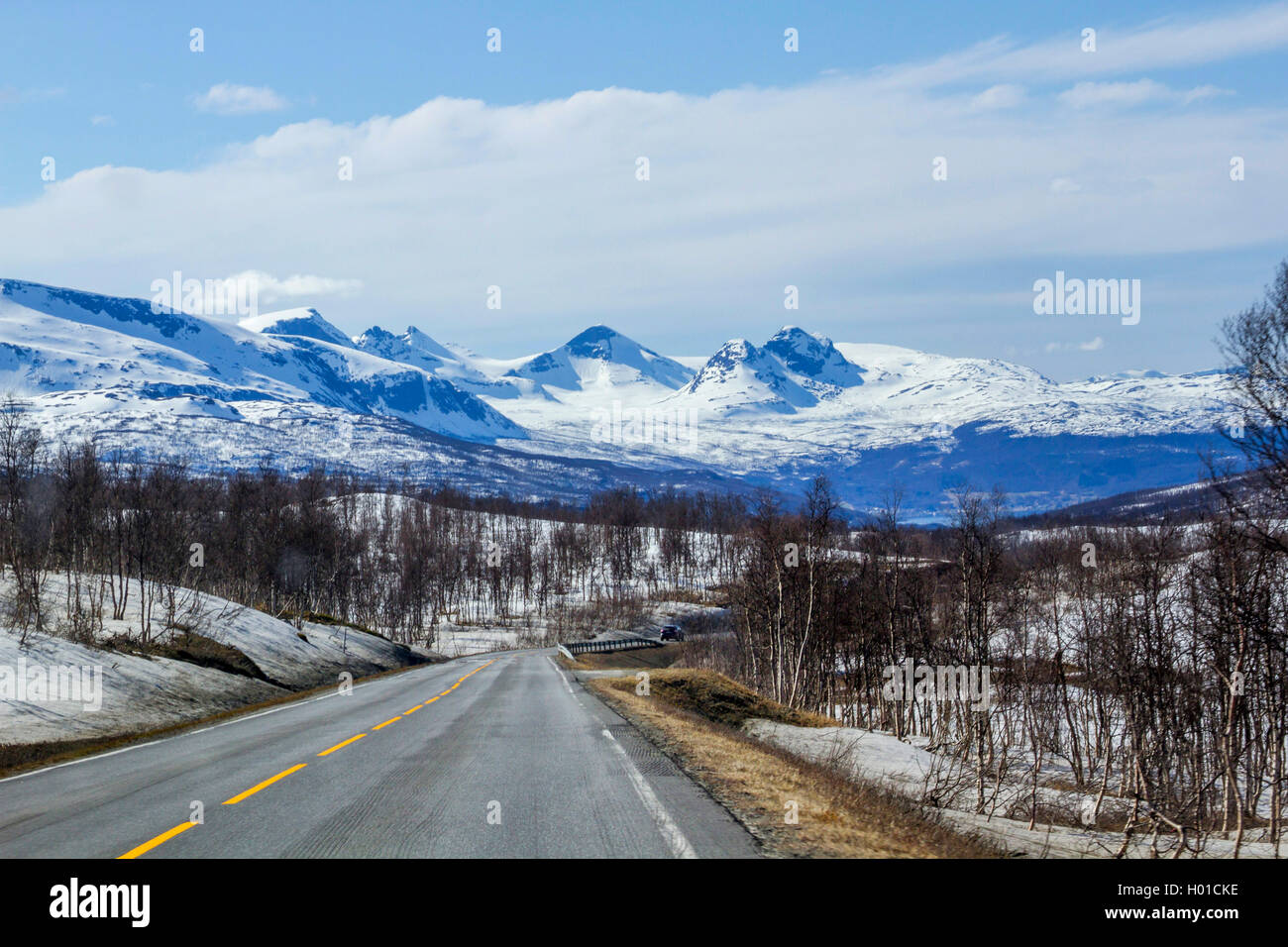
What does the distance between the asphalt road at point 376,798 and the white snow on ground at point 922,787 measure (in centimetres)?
619

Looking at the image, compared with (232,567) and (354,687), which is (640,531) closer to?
(232,567)

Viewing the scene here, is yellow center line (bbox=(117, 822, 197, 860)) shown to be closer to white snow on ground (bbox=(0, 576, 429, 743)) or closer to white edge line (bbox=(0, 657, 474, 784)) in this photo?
white edge line (bbox=(0, 657, 474, 784))

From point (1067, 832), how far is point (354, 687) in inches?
964

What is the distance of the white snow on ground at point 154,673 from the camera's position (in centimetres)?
1892

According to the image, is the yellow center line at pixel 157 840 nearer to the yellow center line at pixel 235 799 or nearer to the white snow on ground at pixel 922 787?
the yellow center line at pixel 235 799

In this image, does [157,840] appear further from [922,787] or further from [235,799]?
[922,787]

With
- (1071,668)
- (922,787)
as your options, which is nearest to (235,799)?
(922,787)

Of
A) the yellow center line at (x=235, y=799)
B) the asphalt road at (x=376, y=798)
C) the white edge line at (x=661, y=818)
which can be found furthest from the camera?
the asphalt road at (x=376, y=798)

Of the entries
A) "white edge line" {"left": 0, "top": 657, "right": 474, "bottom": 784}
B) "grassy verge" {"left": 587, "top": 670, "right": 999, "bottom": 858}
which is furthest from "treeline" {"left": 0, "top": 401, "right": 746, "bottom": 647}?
"grassy verge" {"left": 587, "top": 670, "right": 999, "bottom": 858}

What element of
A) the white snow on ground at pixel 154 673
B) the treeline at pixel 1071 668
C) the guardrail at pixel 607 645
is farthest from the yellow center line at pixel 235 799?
the guardrail at pixel 607 645

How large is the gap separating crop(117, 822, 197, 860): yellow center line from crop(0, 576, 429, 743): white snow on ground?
1054 cm

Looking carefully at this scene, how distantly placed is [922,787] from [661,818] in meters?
15.0
